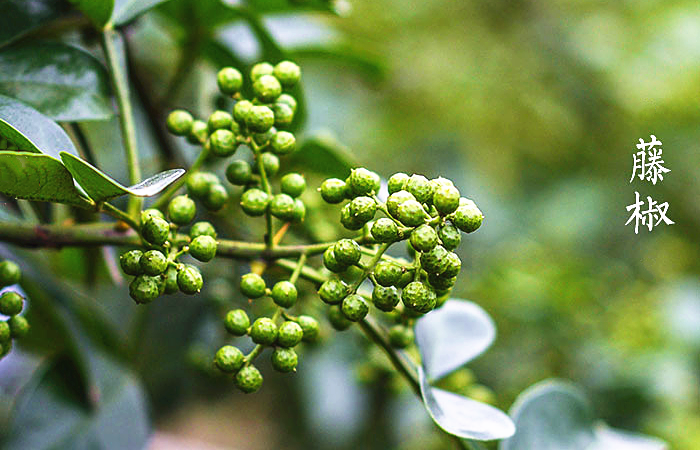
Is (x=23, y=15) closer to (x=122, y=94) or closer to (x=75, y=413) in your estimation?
(x=122, y=94)

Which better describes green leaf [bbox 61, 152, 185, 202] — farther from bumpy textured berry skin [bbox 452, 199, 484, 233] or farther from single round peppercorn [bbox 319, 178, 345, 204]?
bumpy textured berry skin [bbox 452, 199, 484, 233]

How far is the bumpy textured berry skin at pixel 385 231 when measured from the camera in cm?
83

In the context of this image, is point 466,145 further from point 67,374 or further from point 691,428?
point 67,374

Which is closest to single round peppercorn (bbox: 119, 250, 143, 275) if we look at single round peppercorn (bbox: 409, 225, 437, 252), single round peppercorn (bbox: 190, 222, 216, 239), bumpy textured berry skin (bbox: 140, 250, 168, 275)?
bumpy textured berry skin (bbox: 140, 250, 168, 275)

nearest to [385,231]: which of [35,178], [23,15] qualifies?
[35,178]

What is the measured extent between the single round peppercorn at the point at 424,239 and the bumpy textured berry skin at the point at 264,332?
0.20 m

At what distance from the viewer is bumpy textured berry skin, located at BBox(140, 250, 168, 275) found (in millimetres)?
822

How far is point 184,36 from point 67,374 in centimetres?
75

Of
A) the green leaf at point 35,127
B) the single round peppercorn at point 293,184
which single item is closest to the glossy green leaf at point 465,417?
the single round peppercorn at point 293,184

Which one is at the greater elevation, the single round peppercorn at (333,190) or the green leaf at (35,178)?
the single round peppercorn at (333,190)

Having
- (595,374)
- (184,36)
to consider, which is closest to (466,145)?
(595,374)

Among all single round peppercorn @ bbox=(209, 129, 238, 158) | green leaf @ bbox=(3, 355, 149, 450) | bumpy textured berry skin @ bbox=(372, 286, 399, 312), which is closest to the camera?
bumpy textured berry skin @ bbox=(372, 286, 399, 312)

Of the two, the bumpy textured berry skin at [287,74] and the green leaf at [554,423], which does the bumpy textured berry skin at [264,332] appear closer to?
the bumpy textured berry skin at [287,74]

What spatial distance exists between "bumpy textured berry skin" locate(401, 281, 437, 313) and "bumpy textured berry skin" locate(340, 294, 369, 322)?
5cm
